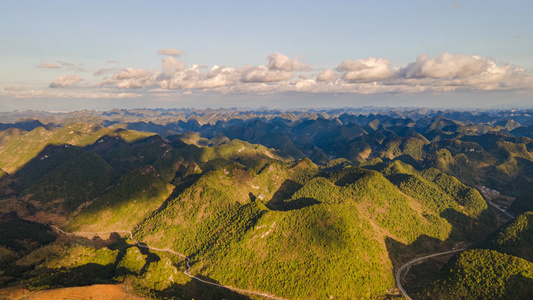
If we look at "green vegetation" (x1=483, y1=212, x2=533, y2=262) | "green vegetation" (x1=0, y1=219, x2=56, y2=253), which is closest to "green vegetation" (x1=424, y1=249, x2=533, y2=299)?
"green vegetation" (x1=483, y1=212, x2=533, y2=262)

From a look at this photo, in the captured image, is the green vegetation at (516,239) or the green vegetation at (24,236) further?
the green vegetation at (24,236)

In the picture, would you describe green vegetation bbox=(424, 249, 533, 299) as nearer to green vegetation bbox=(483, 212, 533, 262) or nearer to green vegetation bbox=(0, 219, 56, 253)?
green vegetation bbox=(483, 212, 533, 262)

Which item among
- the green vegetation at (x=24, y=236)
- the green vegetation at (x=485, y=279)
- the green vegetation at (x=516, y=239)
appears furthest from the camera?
the green vegetation at (x=24, y=236)

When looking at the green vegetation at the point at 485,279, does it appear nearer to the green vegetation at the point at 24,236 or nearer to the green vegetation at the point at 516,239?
the green vegetation at the point at 516,239

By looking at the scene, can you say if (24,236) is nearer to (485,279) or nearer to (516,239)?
(485,279)

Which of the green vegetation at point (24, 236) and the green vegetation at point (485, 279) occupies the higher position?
the green vegetation at point (24, 236)

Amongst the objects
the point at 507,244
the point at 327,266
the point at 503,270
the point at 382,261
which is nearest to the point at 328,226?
the point at 327,266

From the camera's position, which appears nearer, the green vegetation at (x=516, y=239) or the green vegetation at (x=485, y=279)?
the green vegetation at (x=485, y=279)

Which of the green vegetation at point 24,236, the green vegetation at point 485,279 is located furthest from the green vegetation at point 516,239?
the green vegetation at point 24,236

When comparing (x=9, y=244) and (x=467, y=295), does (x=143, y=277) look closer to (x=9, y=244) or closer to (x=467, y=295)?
(x=9, y=244)

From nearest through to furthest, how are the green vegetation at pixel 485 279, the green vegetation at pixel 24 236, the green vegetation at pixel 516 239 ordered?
the green vegetation at pixel 485 279 < the green vegetation at pixel 516 239 < the green vegetation at pixel 24 236

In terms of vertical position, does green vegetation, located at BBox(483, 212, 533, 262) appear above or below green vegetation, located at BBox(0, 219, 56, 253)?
below
